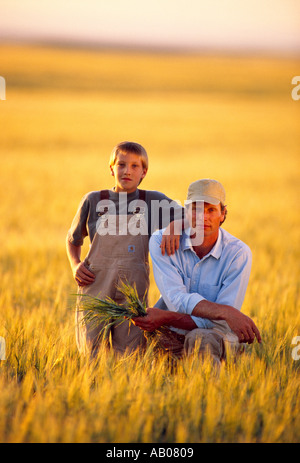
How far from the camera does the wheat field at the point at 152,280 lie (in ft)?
9.22

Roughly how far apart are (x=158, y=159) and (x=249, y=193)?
24.1 ft

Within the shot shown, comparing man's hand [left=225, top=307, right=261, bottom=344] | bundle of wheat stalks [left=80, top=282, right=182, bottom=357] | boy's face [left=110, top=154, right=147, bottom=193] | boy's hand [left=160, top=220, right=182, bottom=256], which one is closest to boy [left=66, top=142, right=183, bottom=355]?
boy's face [left=110, top=154, right=147, bottom=193]

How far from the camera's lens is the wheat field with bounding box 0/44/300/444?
111 inches

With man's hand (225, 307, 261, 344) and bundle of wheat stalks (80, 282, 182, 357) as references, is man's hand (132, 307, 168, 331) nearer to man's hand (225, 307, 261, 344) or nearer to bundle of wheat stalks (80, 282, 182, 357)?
bundle of wheat stalks (80, 282, 182, 357)

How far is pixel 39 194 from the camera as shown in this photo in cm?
1279

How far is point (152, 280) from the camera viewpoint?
6.67 m

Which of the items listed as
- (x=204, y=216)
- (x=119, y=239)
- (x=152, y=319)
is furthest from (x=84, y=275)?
(x=204, y=216)

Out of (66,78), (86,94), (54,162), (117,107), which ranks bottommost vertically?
(54,162)

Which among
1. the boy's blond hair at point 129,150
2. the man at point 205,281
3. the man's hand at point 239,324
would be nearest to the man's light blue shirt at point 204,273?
the man at point 205,281

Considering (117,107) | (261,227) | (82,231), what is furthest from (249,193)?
(117,107)

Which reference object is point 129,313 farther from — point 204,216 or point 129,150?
point 129,150

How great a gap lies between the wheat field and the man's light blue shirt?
35cm

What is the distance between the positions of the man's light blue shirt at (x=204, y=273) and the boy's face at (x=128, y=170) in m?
0.37
